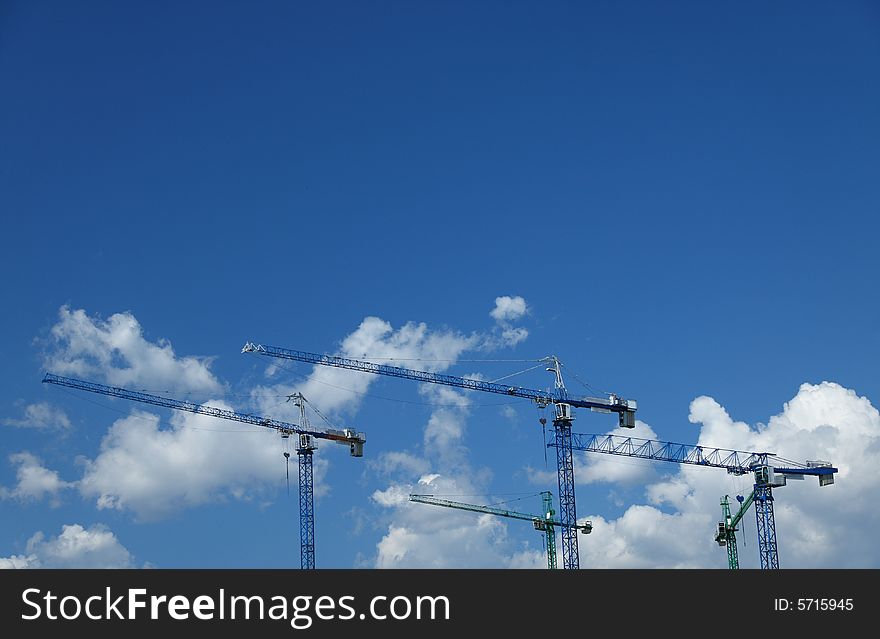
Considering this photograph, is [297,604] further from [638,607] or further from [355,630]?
[638,607]

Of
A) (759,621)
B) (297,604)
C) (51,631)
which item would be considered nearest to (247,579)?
(297,604)

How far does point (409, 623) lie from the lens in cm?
4528

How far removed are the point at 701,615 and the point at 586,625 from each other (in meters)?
5.66

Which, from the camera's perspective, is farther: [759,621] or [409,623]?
[759,621]

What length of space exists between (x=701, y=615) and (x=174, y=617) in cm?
2418

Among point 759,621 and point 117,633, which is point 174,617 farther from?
point 759,621

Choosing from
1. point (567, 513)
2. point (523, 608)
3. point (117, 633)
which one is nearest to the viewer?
point (117, 633)

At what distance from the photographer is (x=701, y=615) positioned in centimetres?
4944

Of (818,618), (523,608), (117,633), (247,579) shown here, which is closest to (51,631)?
(117,633)

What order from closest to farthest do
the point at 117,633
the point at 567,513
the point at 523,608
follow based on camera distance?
1. the point at 117,633
2. the point at 523,608
3. the point at 567,513

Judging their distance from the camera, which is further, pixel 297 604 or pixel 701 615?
pixel 701 615

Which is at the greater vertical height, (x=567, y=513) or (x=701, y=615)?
(x=567, y=513)

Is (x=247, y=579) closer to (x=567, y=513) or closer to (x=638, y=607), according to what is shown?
(x=638, y=607)

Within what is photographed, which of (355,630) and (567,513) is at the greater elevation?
(567,513)
